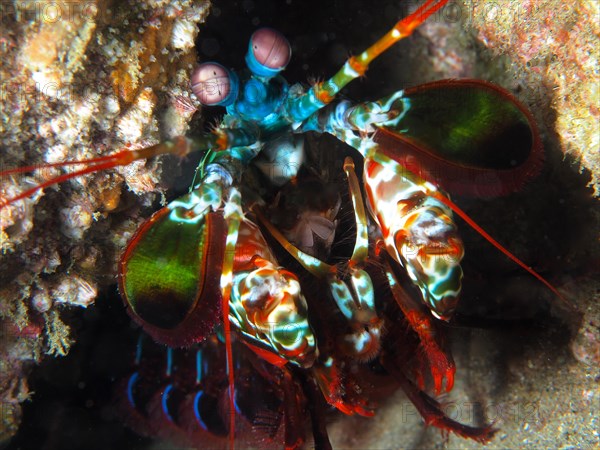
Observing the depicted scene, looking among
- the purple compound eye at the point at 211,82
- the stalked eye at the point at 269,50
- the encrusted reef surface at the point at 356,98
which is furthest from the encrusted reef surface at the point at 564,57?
the purple compound eye at the point at 211,82

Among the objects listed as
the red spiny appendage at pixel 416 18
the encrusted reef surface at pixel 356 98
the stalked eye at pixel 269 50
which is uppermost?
the red spiny appendage at pixel 416 18

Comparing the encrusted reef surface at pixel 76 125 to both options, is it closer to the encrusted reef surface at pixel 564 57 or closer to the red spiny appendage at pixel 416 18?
the red spiny appendage at pixel 416 18

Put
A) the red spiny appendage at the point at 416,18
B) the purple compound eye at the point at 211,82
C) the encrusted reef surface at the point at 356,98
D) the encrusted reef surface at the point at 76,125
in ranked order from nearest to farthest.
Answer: the red spiny appendage at the point at 416,18
the encrusted reef surface at the point at 76,125
the encrusted reef surface at the point at 356,98
the purple compound eye at the point at 211,82

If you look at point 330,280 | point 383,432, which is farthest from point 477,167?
point 383,432

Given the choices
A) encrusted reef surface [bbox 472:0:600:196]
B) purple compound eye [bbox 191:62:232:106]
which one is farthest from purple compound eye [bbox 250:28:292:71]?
encrusted reef surface [bbox 472:0:600:196]

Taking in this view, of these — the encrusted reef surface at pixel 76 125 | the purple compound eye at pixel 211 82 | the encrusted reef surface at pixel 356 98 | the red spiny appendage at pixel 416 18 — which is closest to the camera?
the red spiny appendage at pixel 416 18

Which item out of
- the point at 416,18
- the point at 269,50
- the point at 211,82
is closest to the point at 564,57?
the point at 416,18

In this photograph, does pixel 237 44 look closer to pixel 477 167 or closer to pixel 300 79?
pixel 300 79
